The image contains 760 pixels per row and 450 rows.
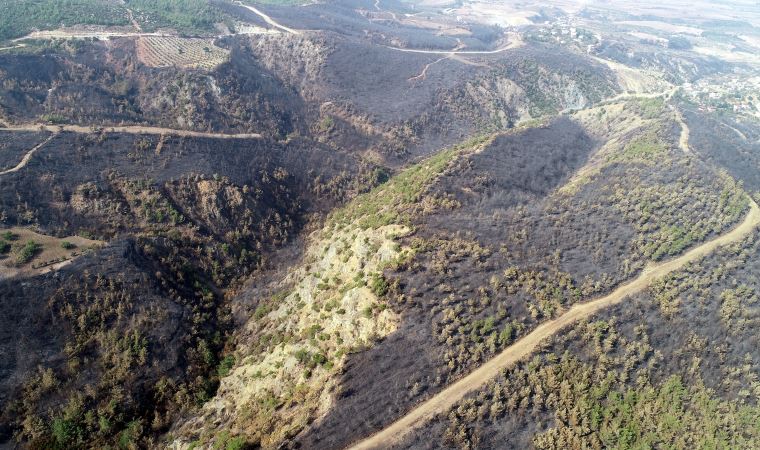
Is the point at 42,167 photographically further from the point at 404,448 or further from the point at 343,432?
the point at 404,448

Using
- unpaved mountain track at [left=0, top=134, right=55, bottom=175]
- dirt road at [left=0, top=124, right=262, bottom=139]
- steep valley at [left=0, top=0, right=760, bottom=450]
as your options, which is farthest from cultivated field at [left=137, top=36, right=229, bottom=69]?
unpaved mountain track at [left=0, top=134, right=55, bottom=175]

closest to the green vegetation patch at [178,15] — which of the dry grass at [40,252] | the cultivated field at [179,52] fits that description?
the cultivated field at [179,52]

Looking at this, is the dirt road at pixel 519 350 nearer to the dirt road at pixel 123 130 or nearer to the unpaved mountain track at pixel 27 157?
the unpaved mountain track at pixel 27 157

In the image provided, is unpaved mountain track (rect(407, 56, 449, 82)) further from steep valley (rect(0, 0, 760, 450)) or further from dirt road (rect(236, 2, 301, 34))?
dirt road (rect(236, 2, 301, 34))

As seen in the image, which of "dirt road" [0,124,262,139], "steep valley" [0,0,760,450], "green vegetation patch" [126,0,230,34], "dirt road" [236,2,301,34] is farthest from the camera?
"dirt road" [236,2,301,34]

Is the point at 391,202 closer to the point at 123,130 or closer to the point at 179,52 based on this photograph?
the point at 123,130

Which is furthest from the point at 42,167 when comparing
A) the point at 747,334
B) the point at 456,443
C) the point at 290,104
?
the point at 747,334
